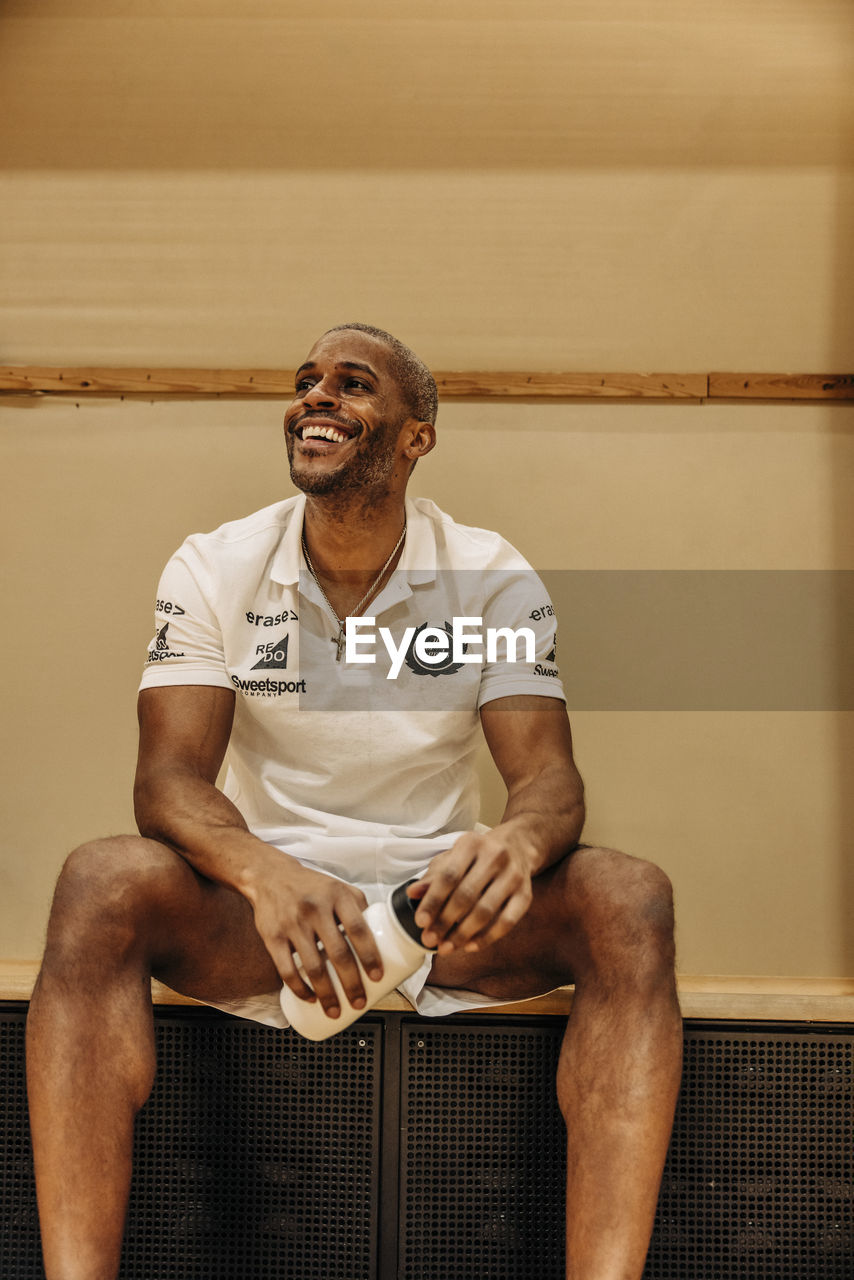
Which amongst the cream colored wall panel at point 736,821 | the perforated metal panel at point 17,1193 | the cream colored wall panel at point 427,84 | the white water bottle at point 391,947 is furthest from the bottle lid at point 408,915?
the cream colored wall panel at point 427,84

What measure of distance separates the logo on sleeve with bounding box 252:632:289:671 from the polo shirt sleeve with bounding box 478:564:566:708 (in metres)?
0.31

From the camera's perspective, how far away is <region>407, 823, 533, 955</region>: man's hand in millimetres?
1112

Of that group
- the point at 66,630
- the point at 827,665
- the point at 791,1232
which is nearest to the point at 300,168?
the point at 66,630

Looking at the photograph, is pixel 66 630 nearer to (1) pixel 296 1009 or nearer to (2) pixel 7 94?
(2) pixel 7 94

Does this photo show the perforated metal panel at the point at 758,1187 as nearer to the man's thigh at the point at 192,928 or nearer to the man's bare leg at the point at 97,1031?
the man's thigh at the point at 192,928

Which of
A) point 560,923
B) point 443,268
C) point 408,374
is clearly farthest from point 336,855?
point 443,268

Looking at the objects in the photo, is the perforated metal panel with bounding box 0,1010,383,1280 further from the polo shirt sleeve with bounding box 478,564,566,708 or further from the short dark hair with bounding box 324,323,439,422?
the short dark hair with bounding box 324,323,439,422

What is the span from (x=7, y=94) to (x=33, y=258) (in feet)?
1.32

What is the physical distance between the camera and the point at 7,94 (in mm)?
2447

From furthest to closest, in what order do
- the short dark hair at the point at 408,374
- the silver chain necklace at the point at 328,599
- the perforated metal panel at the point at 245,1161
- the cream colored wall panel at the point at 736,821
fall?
1. the cream colored wall panel at the point at 736,821
2. the short dark hair at the point at 408,374
3. the silver chain necklace at the point at 328,599
4. the perforated metal panel at the point at 245,1161

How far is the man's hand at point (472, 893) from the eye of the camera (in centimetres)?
111

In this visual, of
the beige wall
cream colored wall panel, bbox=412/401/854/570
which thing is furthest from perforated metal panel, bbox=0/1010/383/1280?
cream colored wall panel, bbox=412/401/854/570

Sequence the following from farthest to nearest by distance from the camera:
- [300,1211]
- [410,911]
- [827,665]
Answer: [827,665] < [300,1211] < [410,911]

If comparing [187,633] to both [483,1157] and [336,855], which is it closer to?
[336,855]
